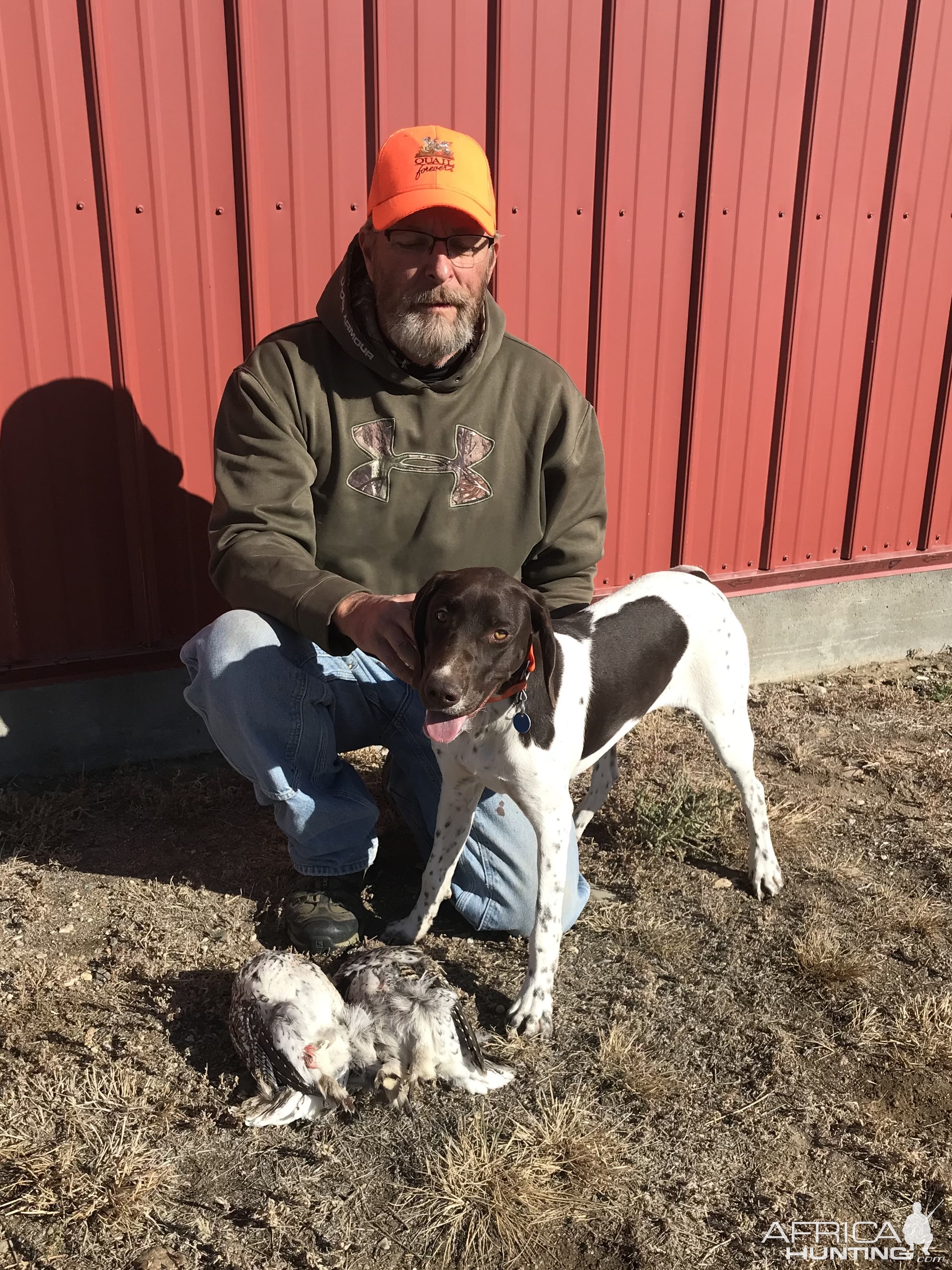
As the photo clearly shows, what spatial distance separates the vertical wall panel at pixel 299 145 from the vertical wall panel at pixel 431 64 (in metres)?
0.09

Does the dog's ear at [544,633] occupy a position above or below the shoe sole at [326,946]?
above

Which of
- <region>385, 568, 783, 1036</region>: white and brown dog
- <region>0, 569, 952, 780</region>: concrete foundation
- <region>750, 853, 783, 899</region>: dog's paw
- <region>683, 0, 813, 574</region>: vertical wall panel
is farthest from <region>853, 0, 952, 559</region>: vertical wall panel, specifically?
<region>750, 853, 783, 899</region>: dog's paw

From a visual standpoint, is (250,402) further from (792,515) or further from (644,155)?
(792,515)

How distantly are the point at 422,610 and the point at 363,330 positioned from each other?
1.16m

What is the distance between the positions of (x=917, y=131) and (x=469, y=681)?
409 cm

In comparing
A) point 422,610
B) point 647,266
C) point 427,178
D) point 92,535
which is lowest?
point 92,535

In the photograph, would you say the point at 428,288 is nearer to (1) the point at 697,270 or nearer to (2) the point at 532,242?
(2) the point at 532,242

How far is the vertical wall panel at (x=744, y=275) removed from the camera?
166 inches

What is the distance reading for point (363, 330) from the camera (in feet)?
9.89

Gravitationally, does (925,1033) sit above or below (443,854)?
below

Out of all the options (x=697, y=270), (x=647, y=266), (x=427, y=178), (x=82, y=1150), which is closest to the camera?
Answer: (x=82, y=1150)

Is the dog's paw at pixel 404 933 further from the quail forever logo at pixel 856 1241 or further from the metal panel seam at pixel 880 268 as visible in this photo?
the metal panel seam at pixel 880 268

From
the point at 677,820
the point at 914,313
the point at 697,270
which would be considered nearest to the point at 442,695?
the point at 677,820

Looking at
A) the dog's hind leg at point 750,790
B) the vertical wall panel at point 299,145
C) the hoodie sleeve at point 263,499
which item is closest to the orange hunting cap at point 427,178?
the hoodie sleeve at point 263,499
